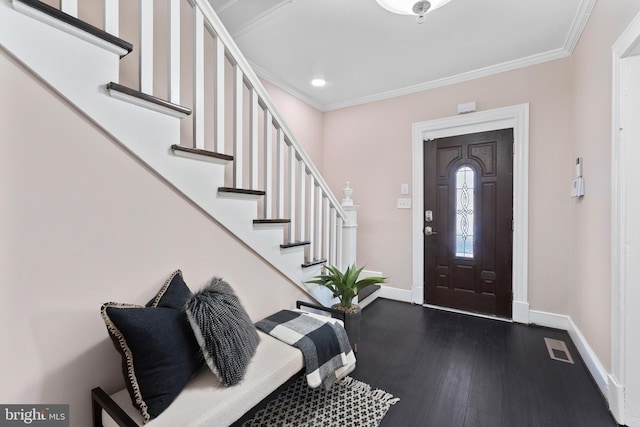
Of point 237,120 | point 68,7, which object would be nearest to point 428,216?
point 237,120

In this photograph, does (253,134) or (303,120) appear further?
(303,120)

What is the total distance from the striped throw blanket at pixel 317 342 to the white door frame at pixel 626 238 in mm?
1425

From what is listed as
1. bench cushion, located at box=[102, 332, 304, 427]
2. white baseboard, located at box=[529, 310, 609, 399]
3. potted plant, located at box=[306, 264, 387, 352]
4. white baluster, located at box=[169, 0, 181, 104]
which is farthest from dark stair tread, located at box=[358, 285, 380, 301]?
white baluster, located at box=[169, 0, 181, 104]

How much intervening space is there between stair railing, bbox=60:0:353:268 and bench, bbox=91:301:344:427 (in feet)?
3.09

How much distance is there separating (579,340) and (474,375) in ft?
3.33

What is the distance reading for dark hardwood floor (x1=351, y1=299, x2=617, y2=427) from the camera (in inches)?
60.2

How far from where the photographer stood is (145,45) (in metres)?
1.28

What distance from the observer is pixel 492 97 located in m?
2.85

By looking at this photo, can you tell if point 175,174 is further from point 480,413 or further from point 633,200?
point 633,200

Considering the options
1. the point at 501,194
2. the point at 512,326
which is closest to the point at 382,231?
the point at 501,194

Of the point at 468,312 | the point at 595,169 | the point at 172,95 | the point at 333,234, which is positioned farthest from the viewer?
the point at 468,312

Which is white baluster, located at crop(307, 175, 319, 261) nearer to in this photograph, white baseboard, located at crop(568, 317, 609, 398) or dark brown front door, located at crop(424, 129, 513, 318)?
dark brown front door, located at crop(424, 129, 513, 318)

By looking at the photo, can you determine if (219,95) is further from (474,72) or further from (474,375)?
(474,72)

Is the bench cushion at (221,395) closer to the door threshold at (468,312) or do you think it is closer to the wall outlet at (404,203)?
the door threshold at (468,312)
